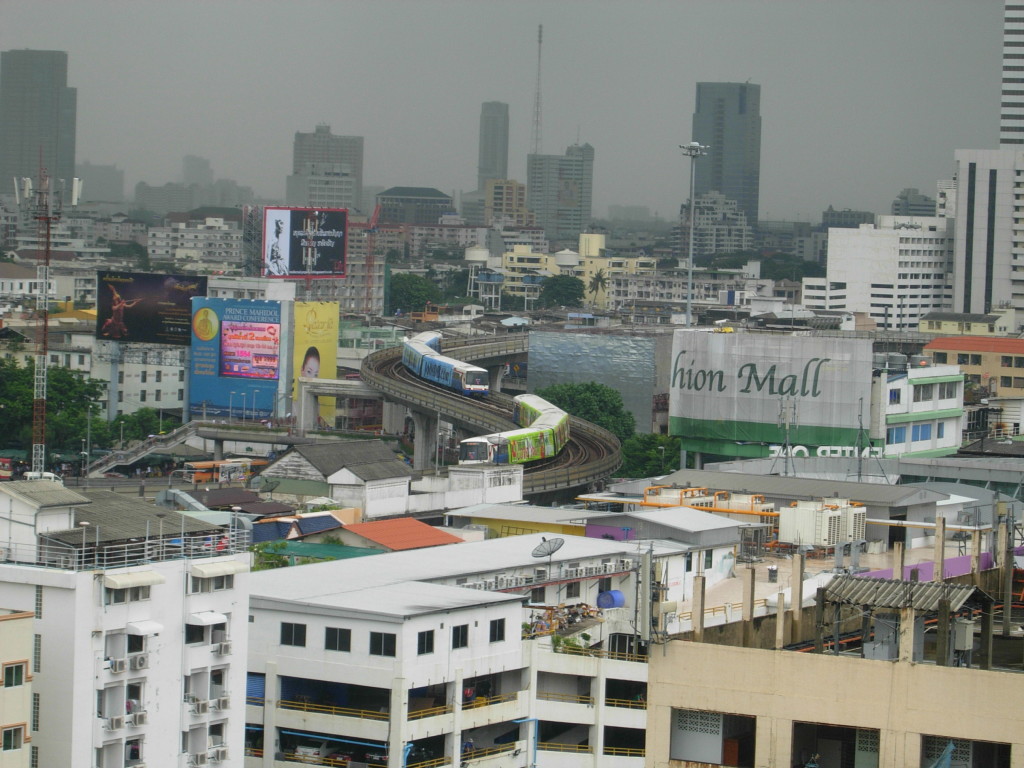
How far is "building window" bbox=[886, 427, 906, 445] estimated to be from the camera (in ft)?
191

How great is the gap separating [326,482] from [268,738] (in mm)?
19376

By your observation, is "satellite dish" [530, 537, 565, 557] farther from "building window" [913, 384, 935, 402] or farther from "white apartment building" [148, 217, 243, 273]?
"white apartment building" [148, 217, 243, 273]

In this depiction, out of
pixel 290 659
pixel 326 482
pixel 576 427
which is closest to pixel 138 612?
pixel 290 659

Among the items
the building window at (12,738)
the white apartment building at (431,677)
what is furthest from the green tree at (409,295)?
the building window at (12,738)

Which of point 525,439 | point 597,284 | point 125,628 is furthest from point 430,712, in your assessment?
point 597,284

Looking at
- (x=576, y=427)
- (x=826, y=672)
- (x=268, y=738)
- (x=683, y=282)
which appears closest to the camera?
(x=826, y=672)

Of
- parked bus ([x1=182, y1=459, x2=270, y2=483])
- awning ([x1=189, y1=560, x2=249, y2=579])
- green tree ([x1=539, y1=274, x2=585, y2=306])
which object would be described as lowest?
parked bus ([x1=182, y1=459, x2=270, y2=483])

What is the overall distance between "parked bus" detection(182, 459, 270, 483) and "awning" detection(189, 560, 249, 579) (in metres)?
33.2

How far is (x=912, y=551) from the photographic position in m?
34.3

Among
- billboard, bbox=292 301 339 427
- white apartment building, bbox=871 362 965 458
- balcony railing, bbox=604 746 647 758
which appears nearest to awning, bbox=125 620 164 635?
balcony railing, bbox=604 746 647 758

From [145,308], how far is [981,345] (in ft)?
117

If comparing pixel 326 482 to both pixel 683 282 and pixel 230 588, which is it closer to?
pixel 230 588

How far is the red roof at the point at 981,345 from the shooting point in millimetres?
Result: 80750

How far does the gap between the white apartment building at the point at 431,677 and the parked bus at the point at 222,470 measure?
29.6 m
